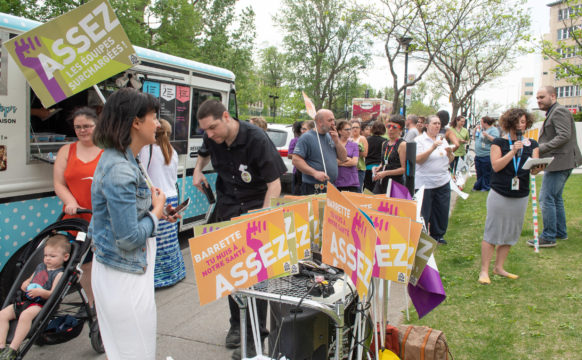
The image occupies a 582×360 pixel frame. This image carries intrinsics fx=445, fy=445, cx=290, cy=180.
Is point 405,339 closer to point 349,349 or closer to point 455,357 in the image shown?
point 349,349

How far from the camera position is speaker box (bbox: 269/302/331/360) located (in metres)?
2.47

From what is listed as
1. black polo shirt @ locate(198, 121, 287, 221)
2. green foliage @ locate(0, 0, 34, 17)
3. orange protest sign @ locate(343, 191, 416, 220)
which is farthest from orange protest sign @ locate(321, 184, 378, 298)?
green foliage @ locate(0, 0, 34, 17)

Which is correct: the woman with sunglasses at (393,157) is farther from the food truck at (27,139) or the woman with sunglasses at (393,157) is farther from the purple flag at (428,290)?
the purple flag at (428,290)

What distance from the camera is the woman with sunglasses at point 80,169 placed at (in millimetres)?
3916

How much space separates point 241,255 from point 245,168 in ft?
4.89

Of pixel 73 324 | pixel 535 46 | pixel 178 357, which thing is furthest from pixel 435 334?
pixel 535 46

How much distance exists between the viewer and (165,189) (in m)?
5.07

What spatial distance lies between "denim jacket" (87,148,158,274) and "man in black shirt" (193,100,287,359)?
1335mm

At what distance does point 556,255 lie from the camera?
19.3 feet

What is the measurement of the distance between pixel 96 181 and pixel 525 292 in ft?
14.4

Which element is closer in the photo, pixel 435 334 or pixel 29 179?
pixel 435 334

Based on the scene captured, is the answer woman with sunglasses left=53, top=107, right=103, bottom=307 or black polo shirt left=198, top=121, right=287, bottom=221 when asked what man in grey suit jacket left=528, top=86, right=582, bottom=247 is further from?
woman with sunglasses left=53, top=107, right=103, bottom=307

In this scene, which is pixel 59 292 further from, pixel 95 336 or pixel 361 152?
pixel 361 152

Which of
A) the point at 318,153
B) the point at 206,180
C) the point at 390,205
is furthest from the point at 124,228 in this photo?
the point at 318,153
